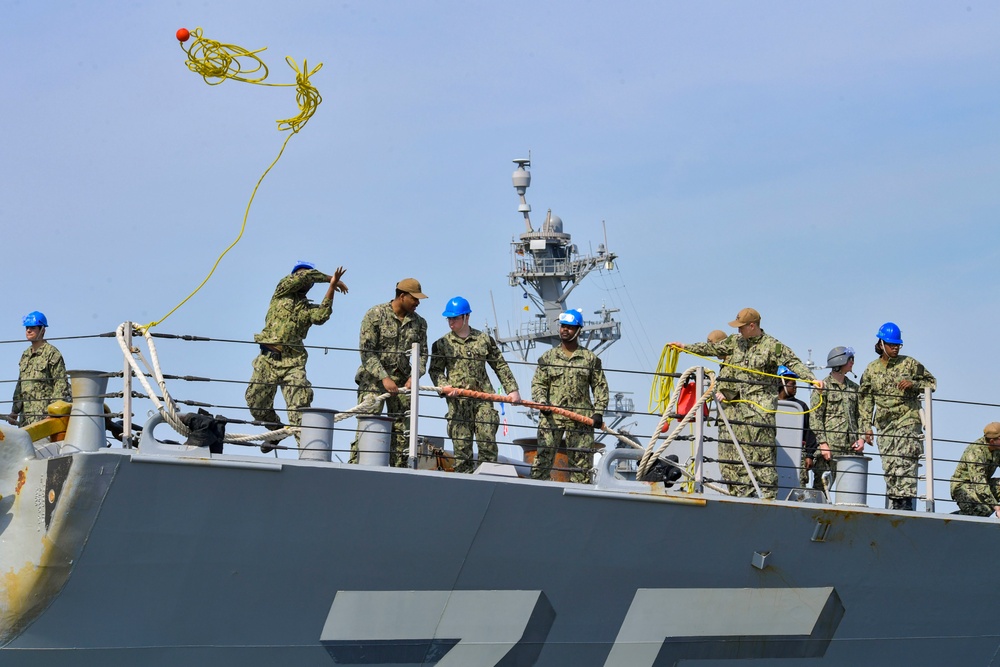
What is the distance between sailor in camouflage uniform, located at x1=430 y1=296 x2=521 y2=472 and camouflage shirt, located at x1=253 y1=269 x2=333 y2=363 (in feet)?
2.90

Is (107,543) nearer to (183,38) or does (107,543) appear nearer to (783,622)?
(183,38)

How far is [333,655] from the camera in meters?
8.49

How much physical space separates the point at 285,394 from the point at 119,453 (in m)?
1.82

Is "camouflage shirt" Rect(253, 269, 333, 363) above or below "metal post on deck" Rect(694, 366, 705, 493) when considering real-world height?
above

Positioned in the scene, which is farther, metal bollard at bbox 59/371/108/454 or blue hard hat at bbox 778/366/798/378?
blue hard hat at bbox 778/366/798/378

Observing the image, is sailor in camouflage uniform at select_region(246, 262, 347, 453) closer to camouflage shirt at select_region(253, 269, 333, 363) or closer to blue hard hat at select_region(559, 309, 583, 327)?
camouflage shirt at select_region(253, 269, 333, 363)

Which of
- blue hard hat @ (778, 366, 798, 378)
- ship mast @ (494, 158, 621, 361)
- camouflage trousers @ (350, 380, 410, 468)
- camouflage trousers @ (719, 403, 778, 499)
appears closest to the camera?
camouflage trousers @ (350, 380, 410, 468)

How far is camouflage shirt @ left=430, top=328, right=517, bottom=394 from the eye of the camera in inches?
380

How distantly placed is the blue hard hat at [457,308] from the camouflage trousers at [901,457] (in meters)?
3.28

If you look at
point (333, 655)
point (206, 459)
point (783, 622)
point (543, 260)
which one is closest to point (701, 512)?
point (783, 622)

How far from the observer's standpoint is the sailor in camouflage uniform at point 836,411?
1062 cm

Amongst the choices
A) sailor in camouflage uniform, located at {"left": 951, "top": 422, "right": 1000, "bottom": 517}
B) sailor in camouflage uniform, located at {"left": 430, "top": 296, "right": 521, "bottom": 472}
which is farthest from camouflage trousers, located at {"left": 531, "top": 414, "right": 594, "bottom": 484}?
sailor in camouflage uniform, located at {"left": 951, "top": 422, "right": 1000, "bottom": 517}

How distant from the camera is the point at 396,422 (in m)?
9.33

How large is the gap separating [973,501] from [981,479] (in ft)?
0.77
